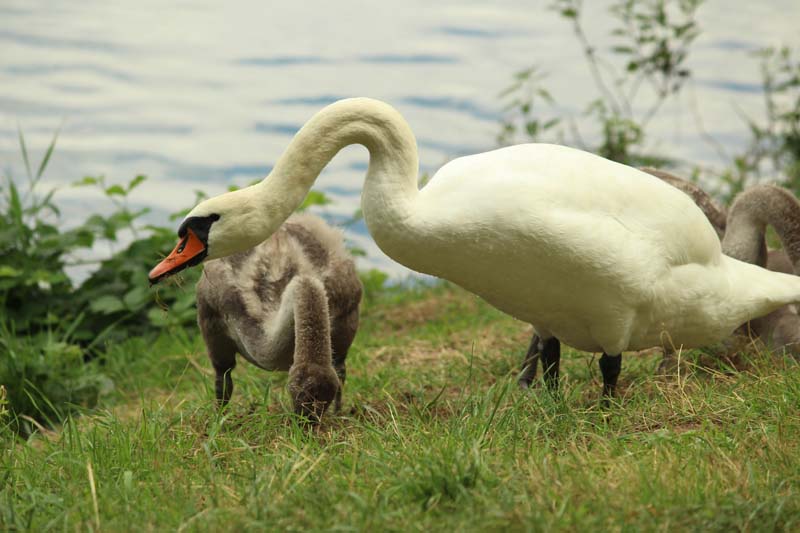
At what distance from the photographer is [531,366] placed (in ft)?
19.0

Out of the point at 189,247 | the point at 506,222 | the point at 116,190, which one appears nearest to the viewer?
the point at 506,222

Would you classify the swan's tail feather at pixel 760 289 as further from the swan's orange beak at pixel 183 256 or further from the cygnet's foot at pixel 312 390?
the swan's orange beak at pixel 183 256

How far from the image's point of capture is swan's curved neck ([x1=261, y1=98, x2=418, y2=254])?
14.6 feet

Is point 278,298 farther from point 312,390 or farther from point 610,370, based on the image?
point 610,370

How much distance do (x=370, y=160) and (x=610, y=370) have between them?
5.41 ft

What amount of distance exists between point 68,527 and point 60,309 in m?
5.74

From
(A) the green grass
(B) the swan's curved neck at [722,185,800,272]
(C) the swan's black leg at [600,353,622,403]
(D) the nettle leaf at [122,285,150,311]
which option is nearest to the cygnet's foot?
(A) the green grass

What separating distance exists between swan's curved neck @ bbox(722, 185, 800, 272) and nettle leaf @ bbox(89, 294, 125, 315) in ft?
16.2

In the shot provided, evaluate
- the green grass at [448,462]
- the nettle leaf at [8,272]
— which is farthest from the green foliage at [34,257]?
the green grass at [448,462]

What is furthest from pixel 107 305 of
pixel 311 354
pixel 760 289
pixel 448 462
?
pixel 448 462

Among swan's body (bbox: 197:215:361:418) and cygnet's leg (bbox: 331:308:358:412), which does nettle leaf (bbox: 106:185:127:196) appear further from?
cygnet's leg (bbox: 331:308:358:412)

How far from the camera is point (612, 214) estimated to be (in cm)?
475

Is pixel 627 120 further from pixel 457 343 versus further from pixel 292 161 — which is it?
pixel 292 161

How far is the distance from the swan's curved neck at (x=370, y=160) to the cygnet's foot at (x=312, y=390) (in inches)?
31.6
